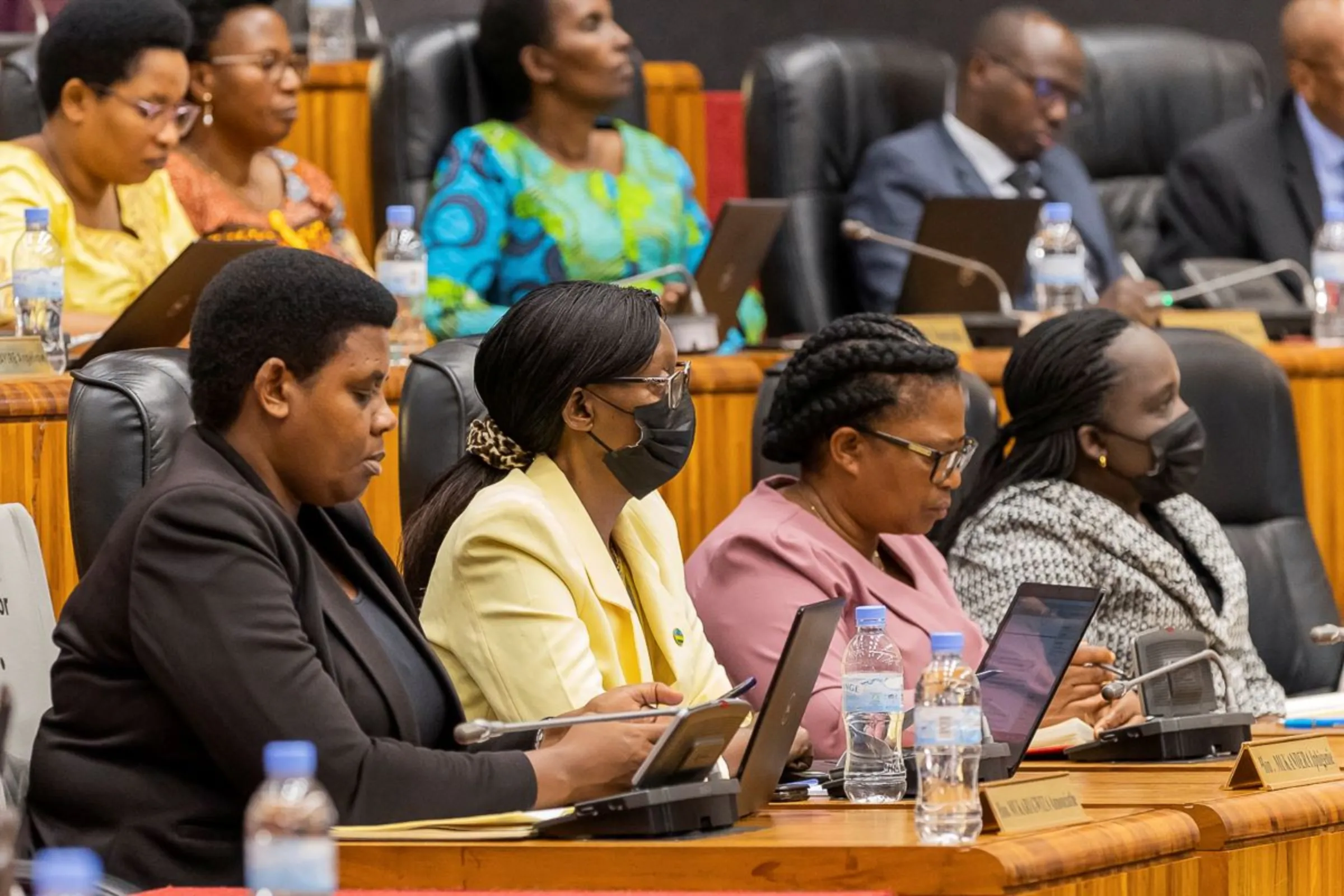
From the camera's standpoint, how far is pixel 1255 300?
16.4 ft

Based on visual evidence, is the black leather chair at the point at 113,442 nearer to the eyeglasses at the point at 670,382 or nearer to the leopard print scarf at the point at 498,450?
the leopard print scarf at the point at 498,450

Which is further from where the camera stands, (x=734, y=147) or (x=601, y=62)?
(x=734, y=147)

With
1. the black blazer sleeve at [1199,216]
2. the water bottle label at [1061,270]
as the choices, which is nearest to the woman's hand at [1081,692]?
the water bottle label at [1061,270]

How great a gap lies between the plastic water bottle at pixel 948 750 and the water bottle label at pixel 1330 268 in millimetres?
2787

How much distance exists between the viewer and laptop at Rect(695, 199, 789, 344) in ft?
14.2

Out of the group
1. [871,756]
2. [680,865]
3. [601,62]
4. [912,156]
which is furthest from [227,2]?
[680,865]

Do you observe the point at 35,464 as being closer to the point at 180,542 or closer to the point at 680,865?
the point at 180,542

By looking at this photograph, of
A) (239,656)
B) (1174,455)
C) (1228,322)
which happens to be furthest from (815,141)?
(239,656)

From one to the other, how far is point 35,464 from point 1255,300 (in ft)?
9.20

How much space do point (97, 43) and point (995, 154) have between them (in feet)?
7.24

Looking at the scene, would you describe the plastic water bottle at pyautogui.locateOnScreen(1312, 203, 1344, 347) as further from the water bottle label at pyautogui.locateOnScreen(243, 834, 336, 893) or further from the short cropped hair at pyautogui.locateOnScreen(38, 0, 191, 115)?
the water bottle label at pyautogui.locateOnScreen(243, 834, 336, 893)

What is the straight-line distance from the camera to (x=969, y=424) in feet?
11.5

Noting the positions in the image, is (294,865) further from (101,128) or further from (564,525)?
(101,128)

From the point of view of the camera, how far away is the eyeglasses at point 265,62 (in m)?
4.48
